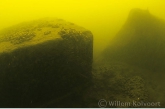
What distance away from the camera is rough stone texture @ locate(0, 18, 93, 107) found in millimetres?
6594

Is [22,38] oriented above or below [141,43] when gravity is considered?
above

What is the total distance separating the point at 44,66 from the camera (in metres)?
7.01

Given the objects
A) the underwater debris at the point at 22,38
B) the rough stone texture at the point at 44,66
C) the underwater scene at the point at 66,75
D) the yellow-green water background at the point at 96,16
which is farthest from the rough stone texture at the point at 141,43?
the underwater debris at the point at 22,38

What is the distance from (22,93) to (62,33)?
2.67m

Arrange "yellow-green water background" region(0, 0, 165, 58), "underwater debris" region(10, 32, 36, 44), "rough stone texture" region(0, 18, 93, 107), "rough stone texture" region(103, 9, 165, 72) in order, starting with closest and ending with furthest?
1. "rough stone texture" region(0, 18, 93, 107)
2. "underwater debris" region(10, 32, 36, 44)
3. "rough stone texture" region(103, 9, 165, 72)
4. "yellow-green water background" region(0, 0, 165, 58)

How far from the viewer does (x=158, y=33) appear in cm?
1138

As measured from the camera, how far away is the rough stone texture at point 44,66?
6594 mm

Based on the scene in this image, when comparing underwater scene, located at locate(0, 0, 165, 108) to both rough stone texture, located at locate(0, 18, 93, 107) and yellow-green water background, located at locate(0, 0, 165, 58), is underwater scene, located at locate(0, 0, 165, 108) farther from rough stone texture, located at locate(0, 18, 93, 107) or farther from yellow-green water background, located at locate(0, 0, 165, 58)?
yellow-green water background, located at locate(0, 0, 165, 58)

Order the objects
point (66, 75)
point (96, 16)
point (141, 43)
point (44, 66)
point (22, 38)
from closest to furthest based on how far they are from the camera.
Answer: point (44, 66) < point (22, 38) < point (66, 75) < point (141, 43) < point (96, 16)

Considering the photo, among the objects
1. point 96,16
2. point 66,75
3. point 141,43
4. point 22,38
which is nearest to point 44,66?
point 66,75

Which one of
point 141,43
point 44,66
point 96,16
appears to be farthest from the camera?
point 96,16

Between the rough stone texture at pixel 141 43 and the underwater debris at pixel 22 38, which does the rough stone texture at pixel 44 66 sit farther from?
the rough stone texture at pixel 141 43

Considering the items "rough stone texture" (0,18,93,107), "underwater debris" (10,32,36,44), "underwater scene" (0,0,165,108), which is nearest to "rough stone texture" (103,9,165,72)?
"underwater scene" (0,0,165,108)

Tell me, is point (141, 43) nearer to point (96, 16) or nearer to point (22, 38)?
point (22, 38)
